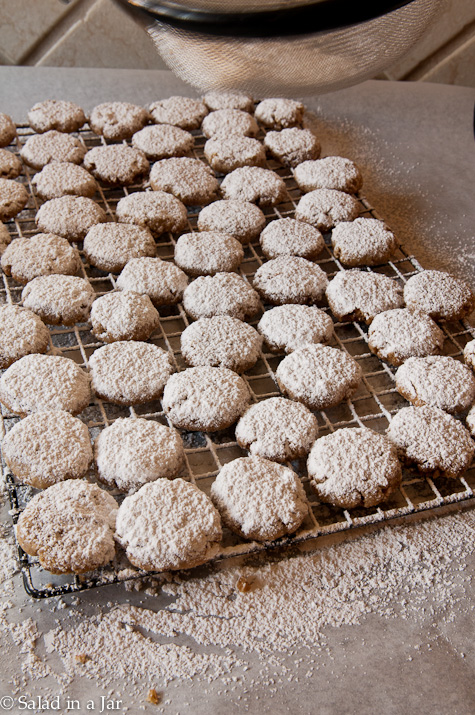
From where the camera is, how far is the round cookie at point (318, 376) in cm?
128

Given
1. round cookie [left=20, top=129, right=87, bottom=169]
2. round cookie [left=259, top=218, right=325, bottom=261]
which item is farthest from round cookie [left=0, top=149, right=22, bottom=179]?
round cookie [left=259, top=218, right=325, bottom=261]

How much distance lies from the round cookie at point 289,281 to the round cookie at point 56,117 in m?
0.81

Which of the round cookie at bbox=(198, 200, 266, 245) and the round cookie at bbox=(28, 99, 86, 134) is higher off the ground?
the round cookie at bbox=(28, 99, 86, 134)

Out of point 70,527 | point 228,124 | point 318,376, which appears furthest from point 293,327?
point 228,124

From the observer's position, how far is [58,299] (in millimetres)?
1426

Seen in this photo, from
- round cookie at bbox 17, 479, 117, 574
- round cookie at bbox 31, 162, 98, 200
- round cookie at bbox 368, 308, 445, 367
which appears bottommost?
round cookie at bbox 17, 479, 117, 574

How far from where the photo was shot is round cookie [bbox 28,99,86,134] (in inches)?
77.0

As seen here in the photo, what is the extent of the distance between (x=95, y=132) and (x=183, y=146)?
29 cm

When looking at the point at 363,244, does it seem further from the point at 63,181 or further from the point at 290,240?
the point at 63,181

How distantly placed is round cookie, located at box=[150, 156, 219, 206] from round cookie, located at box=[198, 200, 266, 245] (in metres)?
0.07

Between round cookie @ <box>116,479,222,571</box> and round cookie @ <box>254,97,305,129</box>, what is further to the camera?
round cookie @ <box>254,97,305,129</box>

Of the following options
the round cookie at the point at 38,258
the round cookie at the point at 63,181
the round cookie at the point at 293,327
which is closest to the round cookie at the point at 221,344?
the round cookie at the point at 293,327

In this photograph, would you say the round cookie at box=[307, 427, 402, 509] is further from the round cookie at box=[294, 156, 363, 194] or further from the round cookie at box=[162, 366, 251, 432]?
the round cookie at box=[294, 156, 363, 194]

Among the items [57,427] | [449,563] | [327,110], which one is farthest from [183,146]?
[449,563]
